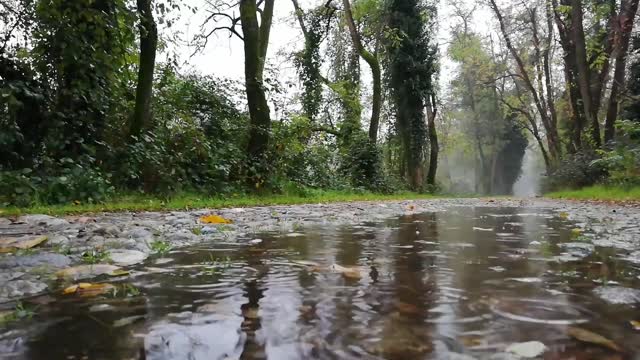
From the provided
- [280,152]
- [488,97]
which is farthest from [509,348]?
[488,97]

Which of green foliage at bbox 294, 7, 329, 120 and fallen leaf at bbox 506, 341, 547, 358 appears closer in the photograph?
fallen leaf at bbox 506, 341, 547, 358

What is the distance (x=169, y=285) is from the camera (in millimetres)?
2412

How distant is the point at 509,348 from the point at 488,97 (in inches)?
1699

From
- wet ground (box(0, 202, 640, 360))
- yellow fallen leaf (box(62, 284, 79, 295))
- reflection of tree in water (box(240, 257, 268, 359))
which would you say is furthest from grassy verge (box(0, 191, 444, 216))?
reflection of tree in water (box(240, 257, 268, 359))

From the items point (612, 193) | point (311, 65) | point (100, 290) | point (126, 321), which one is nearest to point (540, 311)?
point (126, 321)

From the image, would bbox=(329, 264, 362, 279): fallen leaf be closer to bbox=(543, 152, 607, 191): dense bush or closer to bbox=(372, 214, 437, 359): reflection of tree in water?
bbox=(372, 214, 437, 359): reflection of tree in water

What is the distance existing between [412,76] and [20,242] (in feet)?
76.2

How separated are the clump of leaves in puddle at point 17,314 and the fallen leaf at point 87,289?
25cm

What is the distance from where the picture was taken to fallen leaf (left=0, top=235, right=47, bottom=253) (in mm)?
3261

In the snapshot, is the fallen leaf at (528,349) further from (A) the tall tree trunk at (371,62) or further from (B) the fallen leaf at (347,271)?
(A) the tall tree trunk at (371,62)

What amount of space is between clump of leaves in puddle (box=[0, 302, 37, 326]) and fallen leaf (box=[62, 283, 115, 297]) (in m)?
0.25

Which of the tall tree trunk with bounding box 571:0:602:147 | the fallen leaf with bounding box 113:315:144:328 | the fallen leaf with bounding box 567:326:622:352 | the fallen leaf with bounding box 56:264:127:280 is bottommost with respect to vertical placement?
the fallen leaf with bounding box 567:326:622:352

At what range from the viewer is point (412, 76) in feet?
81.6

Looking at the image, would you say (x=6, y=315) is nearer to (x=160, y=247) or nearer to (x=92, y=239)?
(x=160, y=247)
